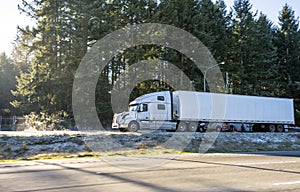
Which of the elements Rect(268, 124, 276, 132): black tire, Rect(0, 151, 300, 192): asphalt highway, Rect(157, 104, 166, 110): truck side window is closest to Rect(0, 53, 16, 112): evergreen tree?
Rect(157, 104, 166, 110): truck side window

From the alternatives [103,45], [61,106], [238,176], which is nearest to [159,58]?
[103,45]

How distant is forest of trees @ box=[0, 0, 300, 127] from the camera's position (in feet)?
137

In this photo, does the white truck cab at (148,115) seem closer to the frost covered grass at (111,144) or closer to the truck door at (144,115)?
the truck door at (144,115)

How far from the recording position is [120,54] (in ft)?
144

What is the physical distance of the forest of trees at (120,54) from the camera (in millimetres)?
41625

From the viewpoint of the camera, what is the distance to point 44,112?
40.4 metres

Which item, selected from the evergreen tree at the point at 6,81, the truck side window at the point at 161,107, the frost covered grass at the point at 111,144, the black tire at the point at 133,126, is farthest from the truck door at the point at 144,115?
the evergreen tree at the point at 6,81

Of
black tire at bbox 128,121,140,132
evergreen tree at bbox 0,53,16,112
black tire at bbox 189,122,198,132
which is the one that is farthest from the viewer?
evergreen tree at bbox 0,53,16,112

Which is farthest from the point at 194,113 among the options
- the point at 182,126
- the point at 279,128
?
the point at 279,128

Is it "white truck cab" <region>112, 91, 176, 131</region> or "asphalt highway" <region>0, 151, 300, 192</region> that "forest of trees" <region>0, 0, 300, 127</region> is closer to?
"white truck cab" <region>112, 91, 176, 131</region>

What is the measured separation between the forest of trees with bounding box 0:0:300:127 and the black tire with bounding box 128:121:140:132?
13.2 meters

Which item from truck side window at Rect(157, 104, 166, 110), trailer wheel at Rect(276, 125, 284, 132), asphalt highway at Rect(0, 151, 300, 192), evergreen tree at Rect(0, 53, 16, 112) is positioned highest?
evergreen tree at Rect(0, 53, 16, 112)

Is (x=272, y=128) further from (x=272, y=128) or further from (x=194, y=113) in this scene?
(x=194, y=113)

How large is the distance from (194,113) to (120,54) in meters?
16.9
